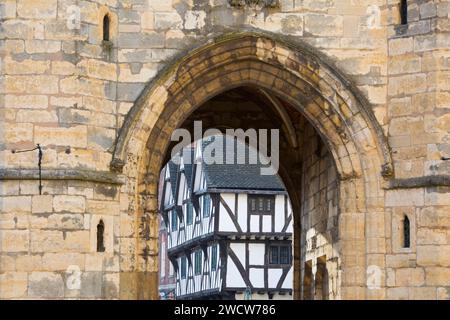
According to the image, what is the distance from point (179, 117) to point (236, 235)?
875 inches

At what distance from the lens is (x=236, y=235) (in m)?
42.6

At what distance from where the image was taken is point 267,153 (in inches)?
998

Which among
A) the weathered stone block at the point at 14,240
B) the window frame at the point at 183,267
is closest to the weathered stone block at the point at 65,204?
the weathered stone block at the point at 14,240

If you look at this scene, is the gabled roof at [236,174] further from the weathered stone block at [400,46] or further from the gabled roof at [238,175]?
the weathered stone block at [400,46]

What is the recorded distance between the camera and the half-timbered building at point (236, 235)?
1660 inches

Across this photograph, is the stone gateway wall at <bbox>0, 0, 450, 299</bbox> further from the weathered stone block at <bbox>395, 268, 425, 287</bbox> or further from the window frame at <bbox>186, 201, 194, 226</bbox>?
the window frame at <bbox>186, 201, 194, 226</bbox>

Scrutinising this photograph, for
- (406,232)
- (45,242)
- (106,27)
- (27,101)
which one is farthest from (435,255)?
(27,101)

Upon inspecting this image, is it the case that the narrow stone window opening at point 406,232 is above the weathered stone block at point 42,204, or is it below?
below

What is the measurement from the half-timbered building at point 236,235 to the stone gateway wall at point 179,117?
21.2 meters

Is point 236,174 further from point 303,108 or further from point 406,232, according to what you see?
point 406,232

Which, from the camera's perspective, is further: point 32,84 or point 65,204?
point 32,84

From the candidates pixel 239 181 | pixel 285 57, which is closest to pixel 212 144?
pixel 239 181
